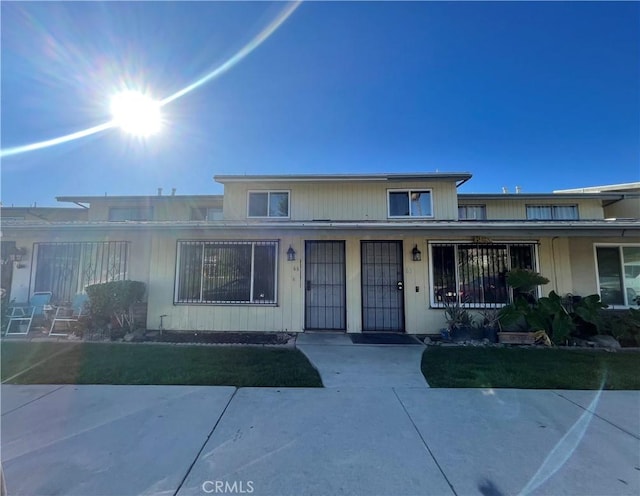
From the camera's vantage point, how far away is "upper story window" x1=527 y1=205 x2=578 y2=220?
11102 mm

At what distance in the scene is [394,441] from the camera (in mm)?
2881

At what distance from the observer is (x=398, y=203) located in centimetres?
893

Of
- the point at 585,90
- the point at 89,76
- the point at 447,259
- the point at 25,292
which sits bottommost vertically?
the point at 25,292

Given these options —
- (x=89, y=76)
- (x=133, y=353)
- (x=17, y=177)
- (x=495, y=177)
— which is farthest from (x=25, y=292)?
(x=495, y=177)

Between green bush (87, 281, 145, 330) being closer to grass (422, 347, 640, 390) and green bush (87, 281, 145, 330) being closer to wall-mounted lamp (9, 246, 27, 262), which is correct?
wall-mounted lamp (9, 246, 27, 262)

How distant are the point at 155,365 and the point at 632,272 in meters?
11.4

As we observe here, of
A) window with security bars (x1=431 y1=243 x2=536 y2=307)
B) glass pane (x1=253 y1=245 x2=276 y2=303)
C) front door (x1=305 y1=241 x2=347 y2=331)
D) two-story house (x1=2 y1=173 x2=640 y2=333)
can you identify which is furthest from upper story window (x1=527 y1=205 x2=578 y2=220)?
glass pane (x1=253 y1=245 x2=276 y2=303)

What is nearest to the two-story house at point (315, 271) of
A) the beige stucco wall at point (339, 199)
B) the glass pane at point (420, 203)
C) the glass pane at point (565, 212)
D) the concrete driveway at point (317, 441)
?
the glass pane at point (420, 203)

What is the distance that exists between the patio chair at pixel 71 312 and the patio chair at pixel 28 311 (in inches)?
14.6

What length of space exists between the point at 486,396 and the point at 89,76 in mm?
8652

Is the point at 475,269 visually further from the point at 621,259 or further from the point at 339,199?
the point at 339,199

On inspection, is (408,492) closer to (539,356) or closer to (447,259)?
(539,356)

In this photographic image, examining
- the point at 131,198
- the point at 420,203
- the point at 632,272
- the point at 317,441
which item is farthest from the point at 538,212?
the point at 131,198

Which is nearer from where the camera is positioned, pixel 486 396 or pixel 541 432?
pixel 541 432
